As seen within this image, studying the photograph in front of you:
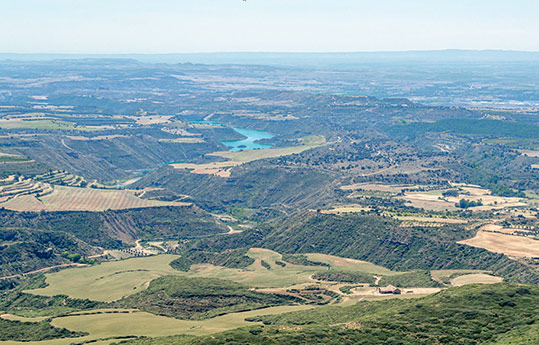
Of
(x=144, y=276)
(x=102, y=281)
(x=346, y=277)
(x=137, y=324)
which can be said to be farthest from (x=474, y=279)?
(x=102, y=281)

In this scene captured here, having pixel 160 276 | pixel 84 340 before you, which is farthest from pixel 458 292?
pixel 160 276

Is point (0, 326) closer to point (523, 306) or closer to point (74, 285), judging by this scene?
point (74, 285)

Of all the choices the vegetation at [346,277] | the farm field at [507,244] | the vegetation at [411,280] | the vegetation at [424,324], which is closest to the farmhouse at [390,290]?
the vegetation at [411,280]

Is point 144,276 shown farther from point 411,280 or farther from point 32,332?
point 411,280

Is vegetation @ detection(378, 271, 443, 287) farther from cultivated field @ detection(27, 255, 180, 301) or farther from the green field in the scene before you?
cultivated field @ detection(27, 255, 180, 301)

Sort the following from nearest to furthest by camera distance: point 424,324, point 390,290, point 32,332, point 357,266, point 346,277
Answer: point 424,324 → point 32,332 → point 390,290 → point 346,277 → point 357,266

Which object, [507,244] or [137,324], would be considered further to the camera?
[507,244]

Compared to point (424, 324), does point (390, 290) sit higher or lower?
lower

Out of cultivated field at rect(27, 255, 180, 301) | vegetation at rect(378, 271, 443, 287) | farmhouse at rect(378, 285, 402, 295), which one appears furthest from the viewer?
cultivated field at rect(27, 255, 180, 301)

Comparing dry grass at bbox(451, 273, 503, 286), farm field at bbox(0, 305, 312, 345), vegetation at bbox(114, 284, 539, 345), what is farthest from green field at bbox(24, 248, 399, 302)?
vegetation at bbox(114, 284, 539, 345)
